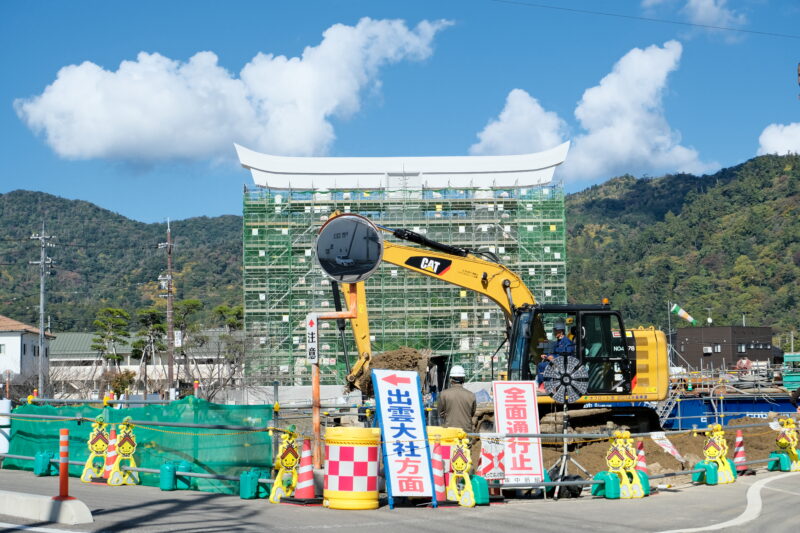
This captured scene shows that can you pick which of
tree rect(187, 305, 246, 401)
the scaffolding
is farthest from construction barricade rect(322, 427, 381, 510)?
the scaffolding

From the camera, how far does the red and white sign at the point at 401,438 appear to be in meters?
11.6

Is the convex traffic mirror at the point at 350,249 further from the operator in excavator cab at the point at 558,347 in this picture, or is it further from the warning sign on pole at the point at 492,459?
the operator in excavator cab at the point at 558,347

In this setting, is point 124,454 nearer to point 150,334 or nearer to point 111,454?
point 111,454

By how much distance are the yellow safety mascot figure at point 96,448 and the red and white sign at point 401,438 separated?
19.4 ft

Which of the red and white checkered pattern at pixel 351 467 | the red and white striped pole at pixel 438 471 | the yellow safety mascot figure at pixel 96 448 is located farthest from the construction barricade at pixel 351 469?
the yellow safety mascot figure at pixel 96 448

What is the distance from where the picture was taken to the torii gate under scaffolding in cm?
6975

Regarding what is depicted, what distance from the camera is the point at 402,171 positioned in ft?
236

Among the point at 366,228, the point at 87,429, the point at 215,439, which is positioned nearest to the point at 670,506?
the point at 366,228

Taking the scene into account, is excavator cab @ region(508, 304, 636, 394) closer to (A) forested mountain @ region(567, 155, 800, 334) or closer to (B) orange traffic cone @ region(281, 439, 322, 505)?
(B) orange traffic cone @ region(281, 439, 322, 505)

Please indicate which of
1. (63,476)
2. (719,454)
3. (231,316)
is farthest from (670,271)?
(63,476)

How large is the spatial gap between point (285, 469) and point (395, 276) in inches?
2127

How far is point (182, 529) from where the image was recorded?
9.65m

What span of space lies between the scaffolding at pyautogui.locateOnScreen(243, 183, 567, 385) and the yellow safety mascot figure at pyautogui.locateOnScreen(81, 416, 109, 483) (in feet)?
159

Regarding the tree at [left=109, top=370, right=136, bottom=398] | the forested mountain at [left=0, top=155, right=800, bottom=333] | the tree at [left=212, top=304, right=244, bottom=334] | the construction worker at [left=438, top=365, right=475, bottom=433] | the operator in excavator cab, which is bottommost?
the tree at [left=109, top=370, right=136, bottom=398]
